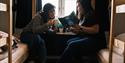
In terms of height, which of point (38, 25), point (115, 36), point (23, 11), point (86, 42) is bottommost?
point (86, 42)

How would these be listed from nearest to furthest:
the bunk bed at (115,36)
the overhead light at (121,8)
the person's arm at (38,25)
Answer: the overhead light at (121,8), the bunk bed at (115,36), the person's arm at (38,25)

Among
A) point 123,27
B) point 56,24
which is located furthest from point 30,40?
point 123,27

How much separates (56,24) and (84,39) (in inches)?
39.3

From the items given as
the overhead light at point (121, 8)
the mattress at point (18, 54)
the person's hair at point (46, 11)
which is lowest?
the mattress at point (18, 54)

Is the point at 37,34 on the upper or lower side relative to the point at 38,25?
lower

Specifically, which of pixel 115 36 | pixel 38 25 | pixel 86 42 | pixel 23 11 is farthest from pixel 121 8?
pixel 23 11

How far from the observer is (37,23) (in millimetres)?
3516

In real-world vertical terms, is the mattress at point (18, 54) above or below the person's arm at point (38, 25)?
below

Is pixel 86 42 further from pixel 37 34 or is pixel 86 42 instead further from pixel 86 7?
pixel 37 34

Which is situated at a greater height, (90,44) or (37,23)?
(37,23)

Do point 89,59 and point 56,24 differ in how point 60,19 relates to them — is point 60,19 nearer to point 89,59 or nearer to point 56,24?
point 56,24

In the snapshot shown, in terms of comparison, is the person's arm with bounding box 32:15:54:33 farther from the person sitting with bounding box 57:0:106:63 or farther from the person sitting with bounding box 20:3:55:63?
the person sitting with bounding box 57:0:106:63

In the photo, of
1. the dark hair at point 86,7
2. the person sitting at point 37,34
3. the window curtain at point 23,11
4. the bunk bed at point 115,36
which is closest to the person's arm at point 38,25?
the person sitting at point 37,34

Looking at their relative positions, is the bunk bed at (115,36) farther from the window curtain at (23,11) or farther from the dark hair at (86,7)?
the window curtain at (23,11)
